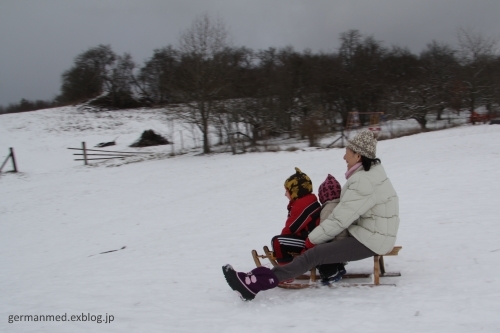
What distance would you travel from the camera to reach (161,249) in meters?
7.25

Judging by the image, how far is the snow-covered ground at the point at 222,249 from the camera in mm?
3770

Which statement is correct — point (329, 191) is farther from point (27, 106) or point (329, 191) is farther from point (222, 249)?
point (27, 106)

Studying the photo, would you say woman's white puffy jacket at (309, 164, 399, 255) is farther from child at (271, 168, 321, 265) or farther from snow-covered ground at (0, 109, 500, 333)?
snow-covered ground at (0, 109, 500, 333)

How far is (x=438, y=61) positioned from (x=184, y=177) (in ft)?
114

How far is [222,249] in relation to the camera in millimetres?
6613

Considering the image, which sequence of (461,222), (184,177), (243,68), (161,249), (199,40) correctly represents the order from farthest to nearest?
(243,68) < (199,40) < (184,177) < (161,249) < (461,222)

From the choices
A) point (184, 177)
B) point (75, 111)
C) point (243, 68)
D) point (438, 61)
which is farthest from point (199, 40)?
point (438, 61)

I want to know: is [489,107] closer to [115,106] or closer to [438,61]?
[438,61]

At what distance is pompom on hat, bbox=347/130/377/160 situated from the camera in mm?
3893

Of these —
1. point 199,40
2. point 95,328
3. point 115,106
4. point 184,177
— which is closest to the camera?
point 95,328

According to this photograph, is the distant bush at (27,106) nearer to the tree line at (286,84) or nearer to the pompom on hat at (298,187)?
the tree line at (286,84)

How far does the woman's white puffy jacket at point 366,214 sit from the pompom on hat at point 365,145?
0.17 m

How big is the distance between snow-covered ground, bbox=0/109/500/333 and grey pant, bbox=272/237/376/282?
33 centimetres

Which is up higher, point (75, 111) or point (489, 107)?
point (75, 111)
